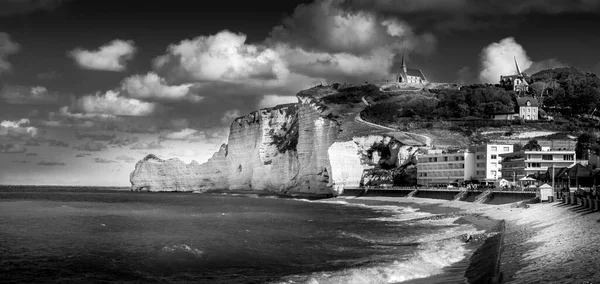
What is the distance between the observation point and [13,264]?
2248cm

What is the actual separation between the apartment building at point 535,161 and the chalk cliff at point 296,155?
20840 millimetres

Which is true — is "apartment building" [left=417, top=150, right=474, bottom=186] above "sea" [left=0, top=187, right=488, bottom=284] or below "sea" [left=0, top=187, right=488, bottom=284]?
above

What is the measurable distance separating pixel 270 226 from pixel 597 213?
20.5 metres

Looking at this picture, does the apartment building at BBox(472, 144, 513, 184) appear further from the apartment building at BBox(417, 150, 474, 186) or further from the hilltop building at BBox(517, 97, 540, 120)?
the hilltop building at BBox(517, 97, 540, 120)

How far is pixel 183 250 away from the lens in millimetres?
26234

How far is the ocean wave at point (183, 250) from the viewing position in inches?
1011

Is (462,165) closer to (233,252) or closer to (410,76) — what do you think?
(233,252)

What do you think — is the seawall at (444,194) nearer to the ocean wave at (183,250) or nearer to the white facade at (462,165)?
the white facade at (462,165)

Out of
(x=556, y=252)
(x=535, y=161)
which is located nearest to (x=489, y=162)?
(x=535, y=161)

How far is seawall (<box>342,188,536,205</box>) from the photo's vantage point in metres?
54.5

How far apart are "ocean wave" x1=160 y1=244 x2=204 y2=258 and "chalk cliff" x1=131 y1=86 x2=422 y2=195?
6875 cm

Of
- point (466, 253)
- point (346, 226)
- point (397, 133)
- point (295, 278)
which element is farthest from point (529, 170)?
point (295, 278)

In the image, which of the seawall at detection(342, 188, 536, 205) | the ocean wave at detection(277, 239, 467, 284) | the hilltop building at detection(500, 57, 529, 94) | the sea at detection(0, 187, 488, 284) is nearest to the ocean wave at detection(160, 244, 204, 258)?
the sea at detection(0, 187, 488, 284)

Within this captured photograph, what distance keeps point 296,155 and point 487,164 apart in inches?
1427
